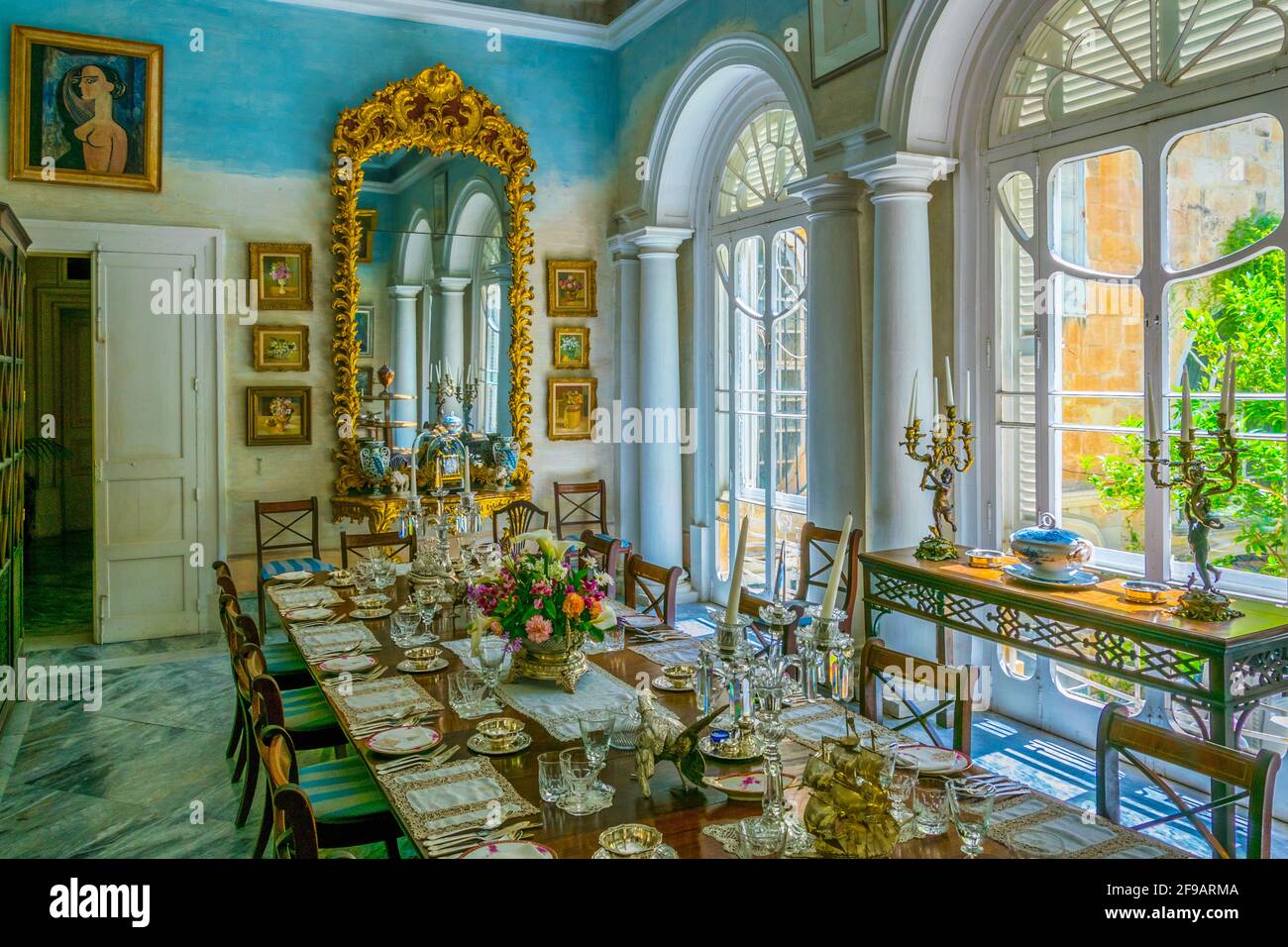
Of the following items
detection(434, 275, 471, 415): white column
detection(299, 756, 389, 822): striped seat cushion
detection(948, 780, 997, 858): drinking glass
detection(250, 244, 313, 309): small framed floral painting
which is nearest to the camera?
detection(948, 780, 997, 858): drinking glass

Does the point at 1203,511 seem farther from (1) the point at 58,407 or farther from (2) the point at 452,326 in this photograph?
(1) the point at 58,407

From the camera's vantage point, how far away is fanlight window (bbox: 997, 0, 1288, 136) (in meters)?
3.78

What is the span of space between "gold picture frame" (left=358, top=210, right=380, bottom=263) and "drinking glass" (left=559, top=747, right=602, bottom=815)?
5744 millimetres

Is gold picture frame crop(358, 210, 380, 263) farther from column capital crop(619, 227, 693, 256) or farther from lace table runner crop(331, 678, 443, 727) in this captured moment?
lace table runner crop(331, 678, 443, 727)

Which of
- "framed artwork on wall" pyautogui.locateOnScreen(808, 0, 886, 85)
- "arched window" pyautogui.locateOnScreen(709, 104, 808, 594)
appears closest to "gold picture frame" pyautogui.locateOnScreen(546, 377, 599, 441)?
"arched window" pyautogui.locateOnScreen(709, 104, 808, 594)

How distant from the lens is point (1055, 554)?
379 centimetres

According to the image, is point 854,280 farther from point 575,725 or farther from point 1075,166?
point 575,725

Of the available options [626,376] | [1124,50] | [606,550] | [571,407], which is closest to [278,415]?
[571,407]

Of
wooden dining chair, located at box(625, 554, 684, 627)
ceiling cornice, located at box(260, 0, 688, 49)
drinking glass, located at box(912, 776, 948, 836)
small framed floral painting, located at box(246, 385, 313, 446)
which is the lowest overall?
drinking glass, located at box(912, 776, 948, 836)

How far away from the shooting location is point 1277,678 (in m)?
3.16

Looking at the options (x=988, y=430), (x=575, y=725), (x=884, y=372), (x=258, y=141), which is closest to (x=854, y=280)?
(x=884, y=372)

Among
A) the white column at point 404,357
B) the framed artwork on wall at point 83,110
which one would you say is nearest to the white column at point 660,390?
the white column at point 404,357
